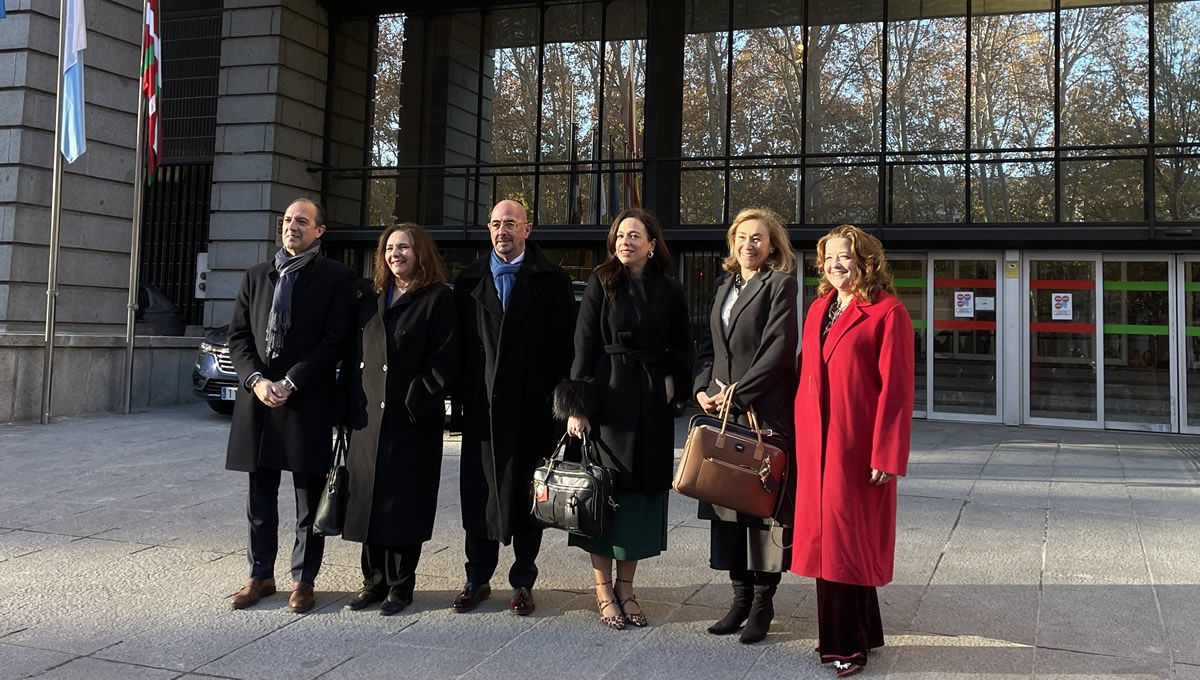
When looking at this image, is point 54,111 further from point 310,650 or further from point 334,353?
point 310,650

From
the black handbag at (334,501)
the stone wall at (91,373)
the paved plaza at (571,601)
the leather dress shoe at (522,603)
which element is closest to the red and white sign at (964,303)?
the paved plaza at (571,601)

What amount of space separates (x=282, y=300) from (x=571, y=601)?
2162 mm

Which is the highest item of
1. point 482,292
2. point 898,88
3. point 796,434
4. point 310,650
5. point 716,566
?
point 898,88

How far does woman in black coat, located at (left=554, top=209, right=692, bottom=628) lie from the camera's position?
4.18 m

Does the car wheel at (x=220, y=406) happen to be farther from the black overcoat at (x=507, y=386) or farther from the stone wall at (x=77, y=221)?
the black overcoat at (x=507, y=386)

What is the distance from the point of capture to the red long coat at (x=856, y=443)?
358 centimetres

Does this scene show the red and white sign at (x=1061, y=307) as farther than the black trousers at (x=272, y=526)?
Yes

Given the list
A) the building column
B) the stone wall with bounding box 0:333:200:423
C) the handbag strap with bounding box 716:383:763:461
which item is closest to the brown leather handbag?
the handbag strap with bounding box 716:383:763:461

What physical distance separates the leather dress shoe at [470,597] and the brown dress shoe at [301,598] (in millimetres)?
711

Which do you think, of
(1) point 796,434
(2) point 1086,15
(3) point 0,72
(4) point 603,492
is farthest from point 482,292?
(2) point 1086,15

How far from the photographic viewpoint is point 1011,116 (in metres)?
13.8

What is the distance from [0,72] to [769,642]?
1331 cm

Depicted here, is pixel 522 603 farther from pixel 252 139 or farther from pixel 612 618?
pixel 252 139

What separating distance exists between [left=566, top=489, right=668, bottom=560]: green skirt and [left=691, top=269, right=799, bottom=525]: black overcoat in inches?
10.5
